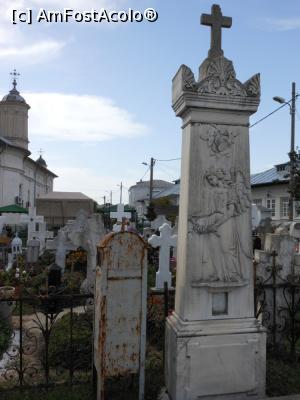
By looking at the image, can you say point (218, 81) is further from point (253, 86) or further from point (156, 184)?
point (156, 184)

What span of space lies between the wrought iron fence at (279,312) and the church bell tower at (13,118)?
41.7 metres

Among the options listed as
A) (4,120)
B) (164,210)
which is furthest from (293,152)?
(4,120)

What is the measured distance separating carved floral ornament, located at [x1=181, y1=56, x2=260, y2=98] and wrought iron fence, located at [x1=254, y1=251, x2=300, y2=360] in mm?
2254

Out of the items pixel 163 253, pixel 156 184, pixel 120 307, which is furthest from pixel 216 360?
pixel 156 184

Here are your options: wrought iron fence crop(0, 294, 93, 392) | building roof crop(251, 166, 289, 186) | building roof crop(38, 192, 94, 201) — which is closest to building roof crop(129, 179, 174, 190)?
building roof crop(251, 166, 289, 186)

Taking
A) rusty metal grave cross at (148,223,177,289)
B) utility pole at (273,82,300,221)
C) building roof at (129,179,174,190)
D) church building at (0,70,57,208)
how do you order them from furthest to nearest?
1. building roof at (129,179,174,190)
2. church building at (0,70,57,208)
3. utility pole at (273,82,300,221)
4. rusty metal grave cross at (148,223,177,289)

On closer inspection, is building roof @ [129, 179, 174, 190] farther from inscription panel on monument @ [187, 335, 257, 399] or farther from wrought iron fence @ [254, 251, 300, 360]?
inscription panel on monument @ [187, 335, 257, 399]

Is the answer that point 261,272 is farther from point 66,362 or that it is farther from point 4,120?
point 4,120

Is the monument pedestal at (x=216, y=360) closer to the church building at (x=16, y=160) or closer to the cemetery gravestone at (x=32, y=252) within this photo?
the cemetery gravestone at (x=32, y=252)

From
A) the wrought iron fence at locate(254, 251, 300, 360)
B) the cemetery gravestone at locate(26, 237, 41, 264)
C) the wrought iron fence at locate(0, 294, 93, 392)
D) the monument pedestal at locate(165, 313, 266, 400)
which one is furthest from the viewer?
the cemetery gravestone at locate(26, 237, 41, 264)

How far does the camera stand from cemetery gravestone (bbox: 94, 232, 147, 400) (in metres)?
3.49

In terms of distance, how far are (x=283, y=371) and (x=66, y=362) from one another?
2667mm

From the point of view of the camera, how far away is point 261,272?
662 cm

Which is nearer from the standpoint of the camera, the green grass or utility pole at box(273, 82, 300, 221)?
the green grass
